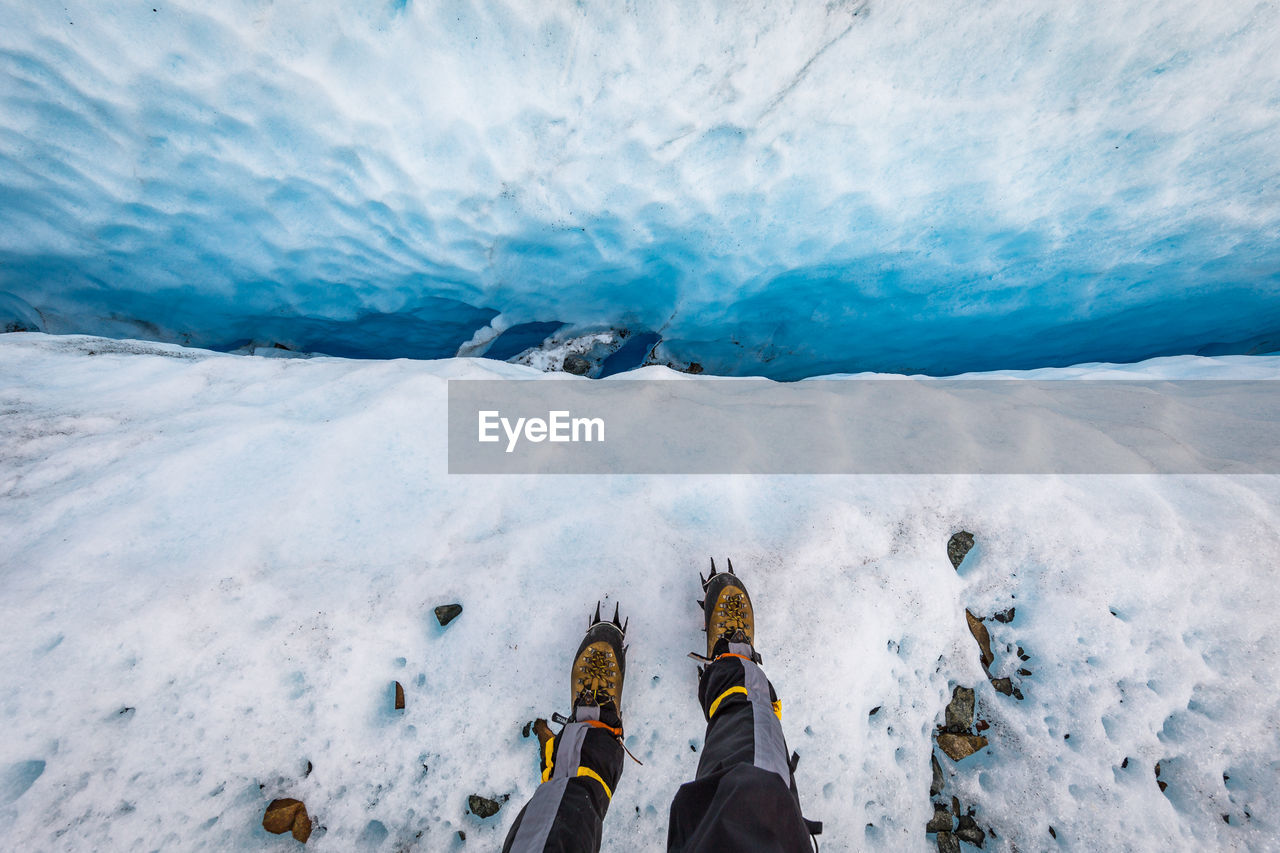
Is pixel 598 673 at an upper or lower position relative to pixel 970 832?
upper

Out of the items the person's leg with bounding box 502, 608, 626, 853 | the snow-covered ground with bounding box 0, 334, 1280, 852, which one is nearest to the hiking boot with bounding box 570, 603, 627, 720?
the person's leg with bounding box 502, 608, 626, 853

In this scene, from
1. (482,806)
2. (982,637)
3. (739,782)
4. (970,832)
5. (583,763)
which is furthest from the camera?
(982,637)

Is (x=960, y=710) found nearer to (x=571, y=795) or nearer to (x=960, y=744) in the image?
(x=960, y=744)

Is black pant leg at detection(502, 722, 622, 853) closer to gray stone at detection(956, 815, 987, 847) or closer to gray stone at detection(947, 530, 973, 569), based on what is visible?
gray stone at detection(956, 815, 987, 847)

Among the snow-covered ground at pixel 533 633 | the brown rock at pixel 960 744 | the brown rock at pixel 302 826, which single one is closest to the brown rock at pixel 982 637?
the snow-covered ground at pixel 533 633

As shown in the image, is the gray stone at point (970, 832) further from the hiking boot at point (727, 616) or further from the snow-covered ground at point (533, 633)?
the hiking boot at point (727, 616)

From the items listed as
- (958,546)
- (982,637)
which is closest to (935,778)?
(982,637)
